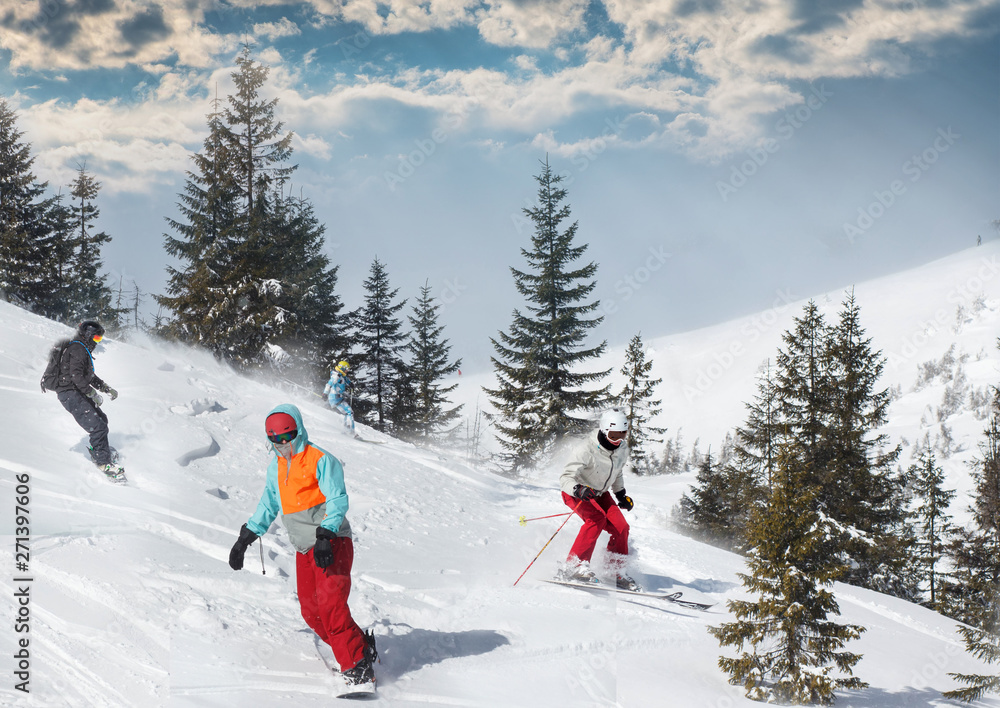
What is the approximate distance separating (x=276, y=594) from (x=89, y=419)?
4.13 metres

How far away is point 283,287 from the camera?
30031mm

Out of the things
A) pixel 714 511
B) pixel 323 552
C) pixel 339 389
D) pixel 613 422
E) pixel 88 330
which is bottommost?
pixel 323 552

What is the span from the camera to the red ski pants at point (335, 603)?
14.2ft

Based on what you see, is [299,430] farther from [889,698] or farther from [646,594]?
[889,698]

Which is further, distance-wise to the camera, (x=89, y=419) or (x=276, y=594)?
(x=89, y=419)

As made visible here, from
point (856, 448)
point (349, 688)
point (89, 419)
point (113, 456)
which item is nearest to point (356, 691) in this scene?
point (349, 688)

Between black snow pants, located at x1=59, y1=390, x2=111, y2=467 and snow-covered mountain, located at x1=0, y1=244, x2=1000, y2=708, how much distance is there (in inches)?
9.4

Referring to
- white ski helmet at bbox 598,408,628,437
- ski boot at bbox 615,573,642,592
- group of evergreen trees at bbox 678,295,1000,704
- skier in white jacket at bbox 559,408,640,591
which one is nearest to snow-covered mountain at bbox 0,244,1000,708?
ski boot at bbox 615,573,642,592

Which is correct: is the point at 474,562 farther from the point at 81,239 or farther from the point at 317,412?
the point at 81,239

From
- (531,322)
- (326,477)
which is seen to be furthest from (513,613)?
(531,322)

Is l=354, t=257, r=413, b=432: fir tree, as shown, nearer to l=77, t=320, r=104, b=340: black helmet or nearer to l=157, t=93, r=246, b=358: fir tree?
l=157, t=93, r=246, b=358: fir tree

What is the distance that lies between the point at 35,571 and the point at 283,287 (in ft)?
86.8

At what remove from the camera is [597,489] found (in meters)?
7.76

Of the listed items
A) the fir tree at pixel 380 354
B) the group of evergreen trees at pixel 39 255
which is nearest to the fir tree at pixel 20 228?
the group of evergreen trees at pixel 39 255
